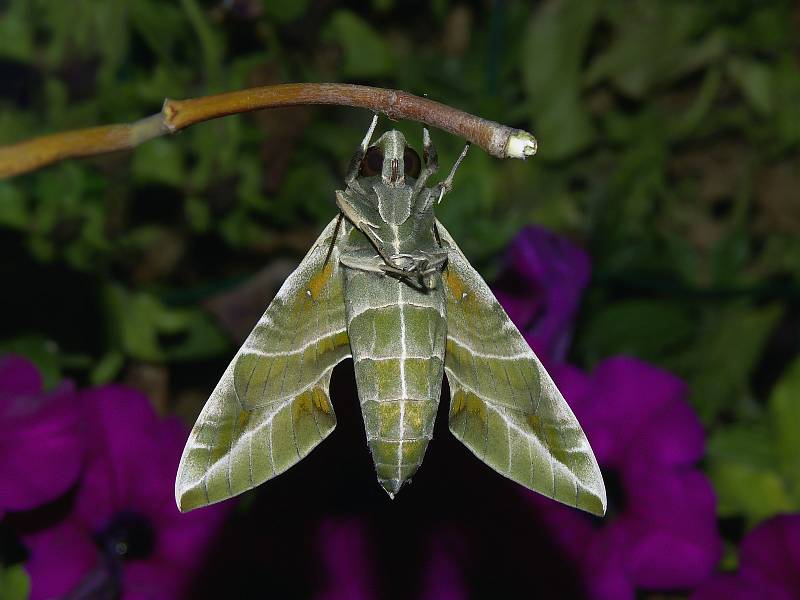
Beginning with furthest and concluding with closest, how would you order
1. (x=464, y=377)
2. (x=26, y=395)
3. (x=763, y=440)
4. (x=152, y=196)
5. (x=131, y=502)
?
(x=152, y=196) → (x=763, y=440) → (x=131, y=502) → (x=26, y=395) → (x=464, y=377)

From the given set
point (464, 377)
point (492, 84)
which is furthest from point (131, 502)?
point (492, 84)

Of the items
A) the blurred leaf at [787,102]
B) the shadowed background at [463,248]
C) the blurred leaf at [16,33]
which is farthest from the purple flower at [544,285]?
the blurred leaf at [787,102]

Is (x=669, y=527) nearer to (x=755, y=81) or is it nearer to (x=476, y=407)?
(x=476, y=407)

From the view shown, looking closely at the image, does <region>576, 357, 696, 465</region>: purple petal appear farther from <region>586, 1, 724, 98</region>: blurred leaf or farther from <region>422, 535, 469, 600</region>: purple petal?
<region>586, 1, 724, 98</region>: blurred leaf

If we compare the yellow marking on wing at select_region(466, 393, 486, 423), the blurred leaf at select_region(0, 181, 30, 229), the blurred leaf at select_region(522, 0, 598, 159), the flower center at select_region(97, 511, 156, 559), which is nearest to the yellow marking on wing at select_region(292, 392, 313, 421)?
the yellow marking on wing at select_region(466, 393, 486, 423)

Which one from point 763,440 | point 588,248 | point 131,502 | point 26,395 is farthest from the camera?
point 588,248

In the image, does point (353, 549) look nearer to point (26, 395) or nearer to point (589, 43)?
point (26, 395)
